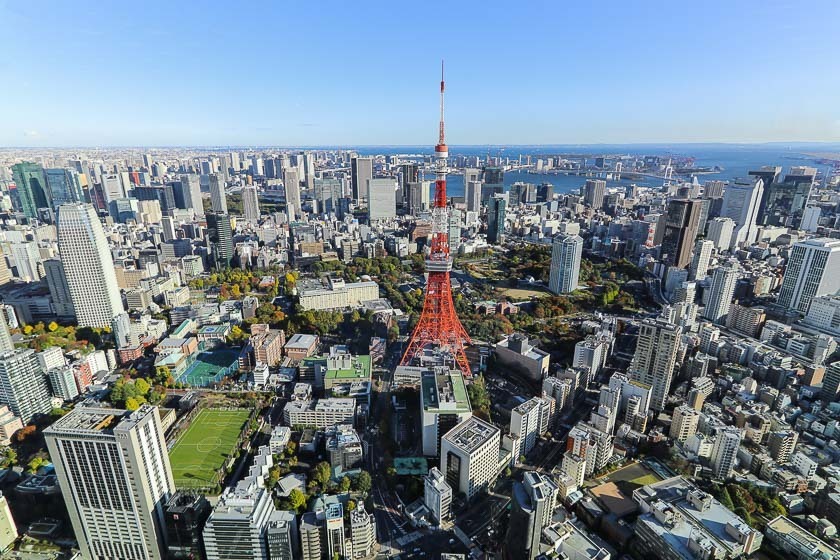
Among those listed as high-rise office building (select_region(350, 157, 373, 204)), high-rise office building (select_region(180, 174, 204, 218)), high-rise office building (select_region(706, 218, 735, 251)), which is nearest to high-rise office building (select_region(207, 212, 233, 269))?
high-rise office building (select_region(180, 174, 204, 218))

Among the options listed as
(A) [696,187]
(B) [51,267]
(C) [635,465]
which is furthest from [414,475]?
(A) [696,187]

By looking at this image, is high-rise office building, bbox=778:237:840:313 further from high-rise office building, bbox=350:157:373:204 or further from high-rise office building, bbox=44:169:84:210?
high-rise office building, bbox=44:169:84:210

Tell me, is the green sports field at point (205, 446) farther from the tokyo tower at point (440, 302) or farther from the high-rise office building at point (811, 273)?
the high-rise office building at point (811, 273)

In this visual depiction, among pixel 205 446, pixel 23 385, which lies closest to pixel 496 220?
pixel 205 446

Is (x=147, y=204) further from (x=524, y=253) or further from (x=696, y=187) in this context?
(x=696, y=187)

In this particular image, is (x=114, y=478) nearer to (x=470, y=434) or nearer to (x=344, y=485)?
(x=344, y=485)

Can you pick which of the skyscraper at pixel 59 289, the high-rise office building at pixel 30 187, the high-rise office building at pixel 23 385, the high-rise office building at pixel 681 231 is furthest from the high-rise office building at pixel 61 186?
the high-rise office building at pixel 681 231

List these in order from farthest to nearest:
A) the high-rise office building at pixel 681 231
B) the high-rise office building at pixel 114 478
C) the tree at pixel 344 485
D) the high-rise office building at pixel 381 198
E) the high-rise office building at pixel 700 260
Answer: the high-rise office building at pixel 381 198 < the high-rise office building at pixel 681 231 < the high-rise office building at pixel 700 260 < the tree at pixel 344 485 < the high-rise office building at pixel 114 478
